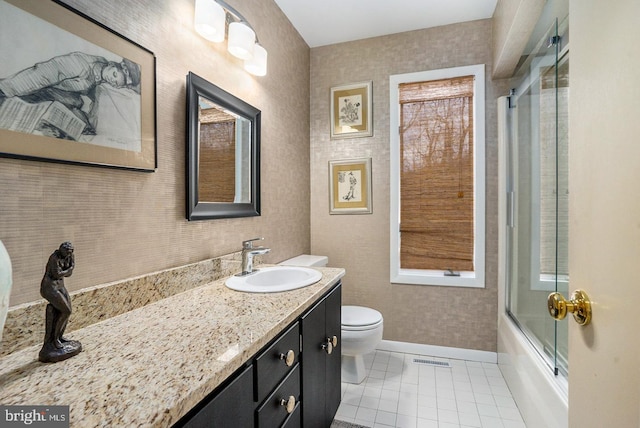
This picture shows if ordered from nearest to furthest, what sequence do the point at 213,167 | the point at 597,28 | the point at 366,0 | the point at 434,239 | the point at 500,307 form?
the point at 597,28 → the point at 213,167 → the point at 366,0 → the point at 500,307 → the point at 434,239

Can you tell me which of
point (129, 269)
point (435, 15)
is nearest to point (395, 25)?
point (435, 15)

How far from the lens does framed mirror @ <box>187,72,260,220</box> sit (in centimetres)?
134

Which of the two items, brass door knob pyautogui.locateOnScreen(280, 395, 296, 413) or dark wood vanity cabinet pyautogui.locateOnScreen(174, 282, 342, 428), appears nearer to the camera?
dark wood vanity cabinet pyautogui.locateOnScreen(174, 282, 342, 428)

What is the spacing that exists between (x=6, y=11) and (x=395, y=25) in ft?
7.65

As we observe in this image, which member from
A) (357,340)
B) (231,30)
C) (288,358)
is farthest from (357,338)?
(231,30)

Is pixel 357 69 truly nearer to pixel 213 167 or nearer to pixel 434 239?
pixel 434 239

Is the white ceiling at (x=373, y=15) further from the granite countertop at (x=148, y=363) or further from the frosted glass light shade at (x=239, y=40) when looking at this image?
the granite countertop at (x=148, y=363)

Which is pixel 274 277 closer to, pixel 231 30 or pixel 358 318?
pixel 358 318

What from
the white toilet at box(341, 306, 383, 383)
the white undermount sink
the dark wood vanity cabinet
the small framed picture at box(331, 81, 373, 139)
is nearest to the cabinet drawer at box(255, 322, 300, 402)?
the dark wood vanity cabinet

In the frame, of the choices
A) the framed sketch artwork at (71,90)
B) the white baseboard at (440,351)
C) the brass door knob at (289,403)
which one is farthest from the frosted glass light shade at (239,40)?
the white baseboard at (440,351)

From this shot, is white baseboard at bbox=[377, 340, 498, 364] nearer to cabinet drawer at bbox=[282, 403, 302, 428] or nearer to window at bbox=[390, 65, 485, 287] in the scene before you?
window at bbox=[390, 65, 485, 287]

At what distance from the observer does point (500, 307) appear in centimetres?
226

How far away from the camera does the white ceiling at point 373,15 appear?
214cm

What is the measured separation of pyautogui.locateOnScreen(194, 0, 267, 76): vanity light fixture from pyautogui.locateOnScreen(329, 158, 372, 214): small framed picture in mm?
1114
